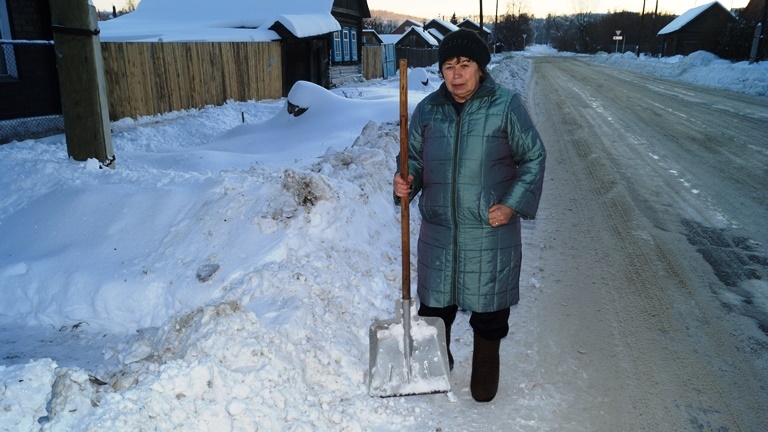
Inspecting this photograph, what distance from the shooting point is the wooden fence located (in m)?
11.4

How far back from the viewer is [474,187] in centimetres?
255

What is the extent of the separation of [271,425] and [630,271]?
3312 millimetres

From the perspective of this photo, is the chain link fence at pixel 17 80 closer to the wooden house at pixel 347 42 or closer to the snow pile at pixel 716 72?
the wooden house at pixel 347 42

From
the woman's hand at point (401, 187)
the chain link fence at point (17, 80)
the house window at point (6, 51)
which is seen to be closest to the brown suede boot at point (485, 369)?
the woman's hand at point (401, 187)

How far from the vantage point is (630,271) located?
14.5ft

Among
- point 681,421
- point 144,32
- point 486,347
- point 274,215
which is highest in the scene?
point 144,32

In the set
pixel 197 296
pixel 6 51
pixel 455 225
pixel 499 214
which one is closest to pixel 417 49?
pixel 6 51

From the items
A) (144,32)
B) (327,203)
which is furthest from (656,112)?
(144,32)

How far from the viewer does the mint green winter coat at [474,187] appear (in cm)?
250

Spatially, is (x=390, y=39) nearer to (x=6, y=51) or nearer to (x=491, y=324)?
(x=6, y=51)

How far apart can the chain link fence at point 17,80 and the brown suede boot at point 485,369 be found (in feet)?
29.2

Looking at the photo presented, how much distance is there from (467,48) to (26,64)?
954cm

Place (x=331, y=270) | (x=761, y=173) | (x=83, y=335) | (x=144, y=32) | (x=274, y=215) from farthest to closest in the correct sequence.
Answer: (x=144, y=32)
(x=761, y=173)
(x=274, y=215)
(x=331, y=270)
(x=83, y=335)

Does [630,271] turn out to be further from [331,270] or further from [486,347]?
[331,270]
